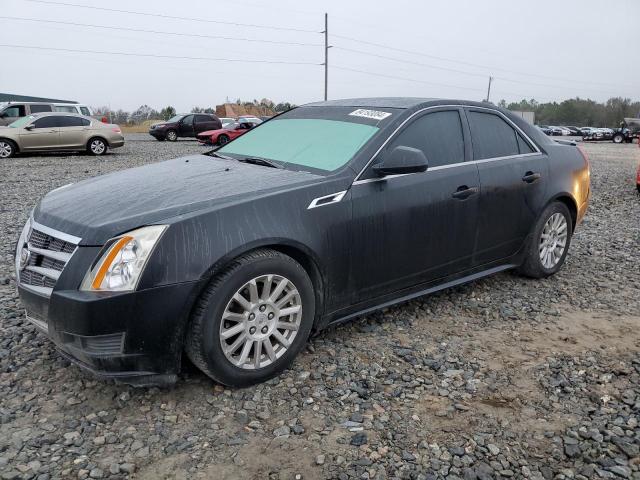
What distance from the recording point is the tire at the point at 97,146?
1706cm

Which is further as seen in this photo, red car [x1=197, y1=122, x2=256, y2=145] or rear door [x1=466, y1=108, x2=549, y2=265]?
red car [x1=197, y1=122, x2=256, y2=145]

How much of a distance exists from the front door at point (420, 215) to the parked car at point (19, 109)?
18680mm

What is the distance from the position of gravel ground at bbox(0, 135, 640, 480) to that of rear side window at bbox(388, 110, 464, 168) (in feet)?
3.95

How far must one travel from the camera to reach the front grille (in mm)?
2715

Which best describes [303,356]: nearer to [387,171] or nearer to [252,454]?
[252,454]

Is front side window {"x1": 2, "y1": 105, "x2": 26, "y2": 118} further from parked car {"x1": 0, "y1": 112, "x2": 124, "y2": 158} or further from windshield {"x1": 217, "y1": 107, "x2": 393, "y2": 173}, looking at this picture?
windshield {"x1": 217, "y1": 107, "x2": 393, "y2": 173}

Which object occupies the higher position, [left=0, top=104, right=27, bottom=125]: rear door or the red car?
[left=0, top=104, right=27, bottom=125]: rear door

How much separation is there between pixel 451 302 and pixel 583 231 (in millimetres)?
3711

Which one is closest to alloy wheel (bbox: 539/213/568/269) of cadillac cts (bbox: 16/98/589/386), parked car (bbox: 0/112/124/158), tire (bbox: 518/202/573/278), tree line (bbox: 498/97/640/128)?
tire (bbox: 518/202/573/278)

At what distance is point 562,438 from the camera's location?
8.60 ft

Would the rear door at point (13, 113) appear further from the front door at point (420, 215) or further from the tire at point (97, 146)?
the front door at point (420, 215)

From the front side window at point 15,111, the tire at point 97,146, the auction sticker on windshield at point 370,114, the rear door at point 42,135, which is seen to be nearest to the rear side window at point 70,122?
the rear door at point 42,135

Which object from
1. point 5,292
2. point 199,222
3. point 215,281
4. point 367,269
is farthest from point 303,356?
point 5,292

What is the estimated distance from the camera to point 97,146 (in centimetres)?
1720
